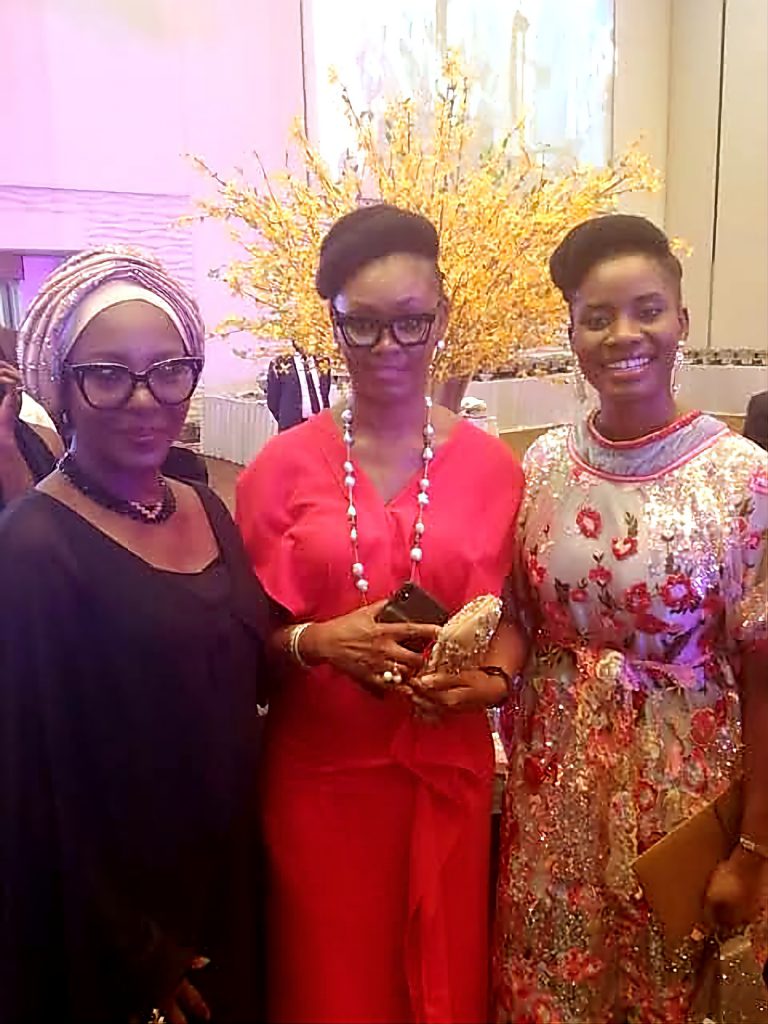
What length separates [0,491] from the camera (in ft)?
4.89

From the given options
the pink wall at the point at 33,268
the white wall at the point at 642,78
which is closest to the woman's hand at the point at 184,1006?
the pink wall at the point at 33,268

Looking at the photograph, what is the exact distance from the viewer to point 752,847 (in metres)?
1.27

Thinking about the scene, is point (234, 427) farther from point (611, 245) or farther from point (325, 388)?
point (611, 245)

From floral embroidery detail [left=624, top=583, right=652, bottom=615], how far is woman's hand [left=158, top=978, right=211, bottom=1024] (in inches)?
27.5

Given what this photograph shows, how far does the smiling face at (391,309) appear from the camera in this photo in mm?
1286

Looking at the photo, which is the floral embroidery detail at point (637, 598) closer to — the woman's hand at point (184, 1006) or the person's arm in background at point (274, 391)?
the woman's hand at point (184, 1006)

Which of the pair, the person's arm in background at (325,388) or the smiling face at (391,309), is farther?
the person's arm in background at (325,388)

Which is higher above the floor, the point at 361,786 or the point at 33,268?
the point at 33,268

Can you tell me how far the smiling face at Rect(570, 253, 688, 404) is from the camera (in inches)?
50.5

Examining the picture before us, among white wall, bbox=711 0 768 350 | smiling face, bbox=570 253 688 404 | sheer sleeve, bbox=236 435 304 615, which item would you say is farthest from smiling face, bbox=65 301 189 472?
white wall, bbox=711 0 768 350

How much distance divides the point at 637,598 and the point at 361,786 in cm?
43

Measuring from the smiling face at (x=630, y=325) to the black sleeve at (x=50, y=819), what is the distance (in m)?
0.70

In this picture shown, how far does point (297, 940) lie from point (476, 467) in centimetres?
68

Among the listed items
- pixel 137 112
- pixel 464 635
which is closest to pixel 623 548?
pixel 464 635
